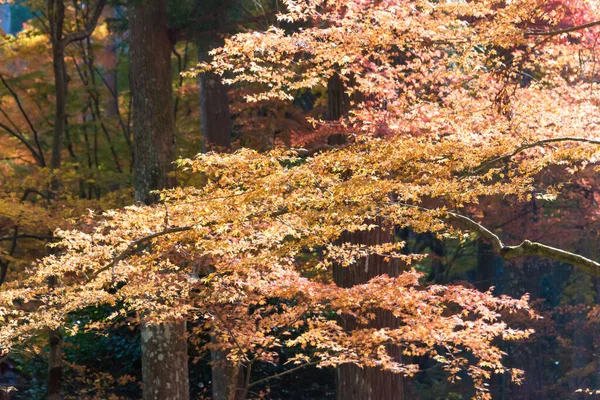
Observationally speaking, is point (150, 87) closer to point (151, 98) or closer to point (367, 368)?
point (151, 98)

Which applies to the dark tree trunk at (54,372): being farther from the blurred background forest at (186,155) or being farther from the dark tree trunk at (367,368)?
the dark tree trunk at (367,368)

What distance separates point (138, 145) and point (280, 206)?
468 cm

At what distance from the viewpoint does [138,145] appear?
34.8 ft

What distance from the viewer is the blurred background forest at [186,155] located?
37.0 feet

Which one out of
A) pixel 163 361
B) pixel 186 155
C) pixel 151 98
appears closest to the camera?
pixel 163 361

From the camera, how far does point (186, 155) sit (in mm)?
14859

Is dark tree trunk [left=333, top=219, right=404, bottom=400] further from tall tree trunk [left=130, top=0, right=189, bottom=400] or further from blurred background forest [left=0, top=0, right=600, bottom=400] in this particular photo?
tall tree trunk [left=130, top=0, right=189, bottom=400]

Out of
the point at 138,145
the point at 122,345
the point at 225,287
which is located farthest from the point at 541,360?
the point at 225,287

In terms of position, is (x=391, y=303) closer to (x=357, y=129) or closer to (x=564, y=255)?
(x=564, y=255)

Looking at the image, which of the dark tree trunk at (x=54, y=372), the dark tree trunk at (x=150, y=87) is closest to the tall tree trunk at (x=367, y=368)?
the dark tree trunk at (x=150, y=87)

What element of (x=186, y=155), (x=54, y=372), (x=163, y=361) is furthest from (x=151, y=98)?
(x=186, y=155)

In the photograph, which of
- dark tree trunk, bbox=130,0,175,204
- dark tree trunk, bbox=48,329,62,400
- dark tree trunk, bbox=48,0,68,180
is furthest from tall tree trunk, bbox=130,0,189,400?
dark tree trunk, bbox=48,329,62,400

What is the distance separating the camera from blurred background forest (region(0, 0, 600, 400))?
37.0 ft

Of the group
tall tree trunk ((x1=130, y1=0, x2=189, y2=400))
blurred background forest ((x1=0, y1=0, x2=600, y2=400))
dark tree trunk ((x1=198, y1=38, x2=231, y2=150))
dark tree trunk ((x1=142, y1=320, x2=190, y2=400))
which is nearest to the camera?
dark tree trunk ((x1=142, y1=320, x2=190, y2=400))
